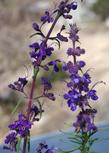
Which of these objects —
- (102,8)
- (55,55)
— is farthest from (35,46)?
(102,8)

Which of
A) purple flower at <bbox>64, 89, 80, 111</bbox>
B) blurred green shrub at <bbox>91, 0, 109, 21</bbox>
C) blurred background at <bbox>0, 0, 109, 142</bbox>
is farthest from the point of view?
blurred green shrub at <bbox>91, 0, 109, 21</bbox>

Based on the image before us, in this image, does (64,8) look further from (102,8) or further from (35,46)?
(102,8)

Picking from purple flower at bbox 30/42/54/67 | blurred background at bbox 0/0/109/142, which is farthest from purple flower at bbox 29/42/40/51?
blurred background at bbox 0/0/109/142

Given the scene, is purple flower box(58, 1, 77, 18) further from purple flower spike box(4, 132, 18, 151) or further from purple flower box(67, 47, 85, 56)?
purple flower spike box(4, 132, 18, 151)

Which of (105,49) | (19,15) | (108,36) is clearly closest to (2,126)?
(105,49)

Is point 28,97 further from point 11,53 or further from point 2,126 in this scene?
point 11,53

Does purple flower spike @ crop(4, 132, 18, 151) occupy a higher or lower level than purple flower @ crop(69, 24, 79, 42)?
lower

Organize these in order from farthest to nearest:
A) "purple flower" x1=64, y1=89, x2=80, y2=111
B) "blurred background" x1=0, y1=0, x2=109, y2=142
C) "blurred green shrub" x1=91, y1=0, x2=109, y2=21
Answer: "blurred green shrub" x1=91, y1=0, x2=109, y2=21 < "blurred background" x1=0, y1=0, x2=109, y2=142 < "purple flower" x1=64, y1=89, x2=80, y2=111

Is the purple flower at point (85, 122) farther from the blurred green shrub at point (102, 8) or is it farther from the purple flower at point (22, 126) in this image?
the blurred green shrub at point (102, 8)
